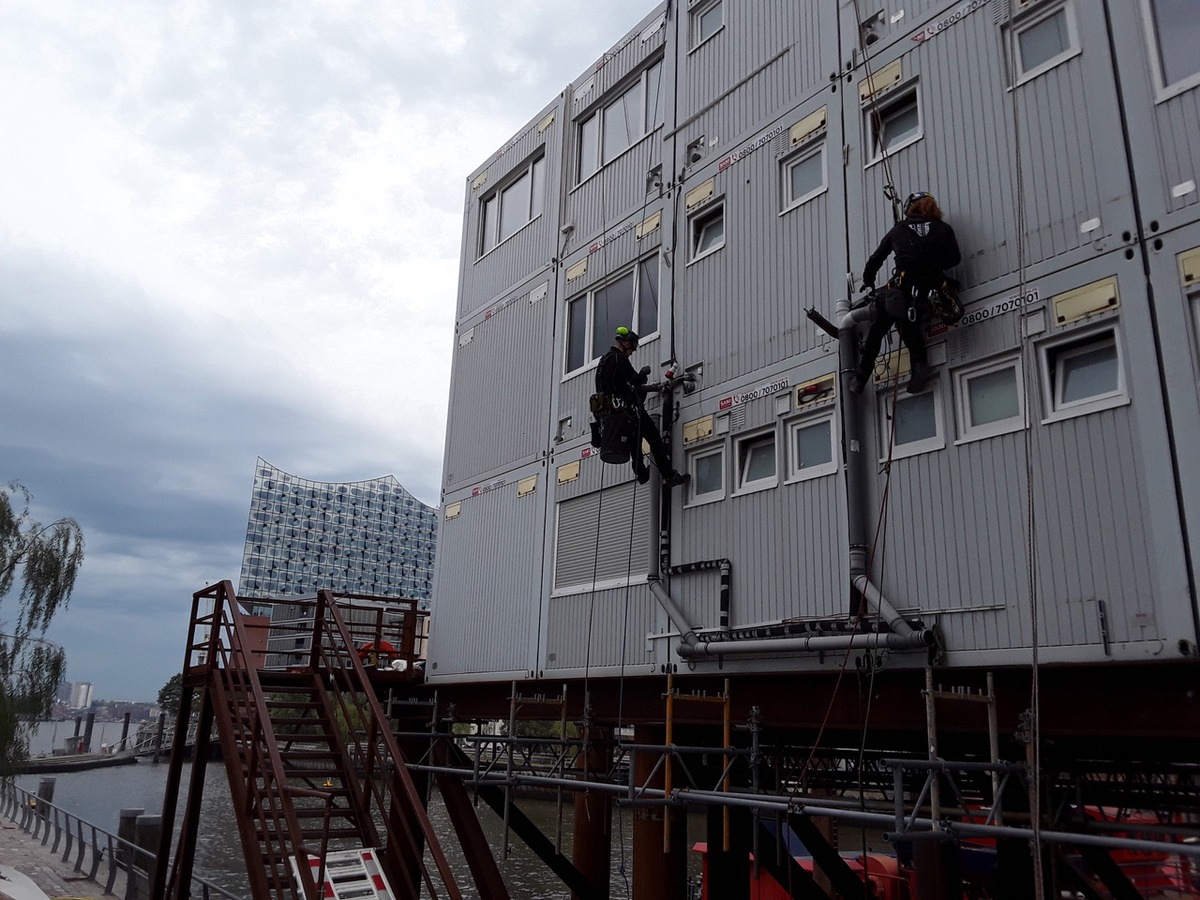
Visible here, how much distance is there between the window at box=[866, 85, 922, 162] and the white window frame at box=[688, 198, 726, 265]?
2.41m

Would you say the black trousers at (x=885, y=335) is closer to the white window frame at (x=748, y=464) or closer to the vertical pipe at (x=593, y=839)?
the white window frame at (x=748, y=464)

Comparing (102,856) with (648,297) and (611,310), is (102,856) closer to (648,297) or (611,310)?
(611,310)

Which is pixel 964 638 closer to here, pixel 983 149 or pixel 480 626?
pixel 983 149

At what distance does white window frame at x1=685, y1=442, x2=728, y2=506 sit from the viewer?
36.6ft

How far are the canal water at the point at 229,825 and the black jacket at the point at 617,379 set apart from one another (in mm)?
5120

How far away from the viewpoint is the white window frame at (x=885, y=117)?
9.82m

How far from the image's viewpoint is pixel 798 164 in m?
11.3

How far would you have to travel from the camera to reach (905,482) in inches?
355

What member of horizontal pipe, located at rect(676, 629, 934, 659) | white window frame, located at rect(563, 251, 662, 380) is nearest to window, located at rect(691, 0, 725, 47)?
white window frame, located at rect(563, 251, 662, 380)

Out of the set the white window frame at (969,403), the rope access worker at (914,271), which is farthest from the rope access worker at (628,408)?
the white window frame at (969,403)

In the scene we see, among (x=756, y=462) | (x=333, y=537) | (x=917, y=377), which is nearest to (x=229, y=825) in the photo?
(x=756, y=462)

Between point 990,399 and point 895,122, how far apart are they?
3600 millimetres

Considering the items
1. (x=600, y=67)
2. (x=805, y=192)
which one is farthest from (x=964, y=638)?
(x=600, y=67)

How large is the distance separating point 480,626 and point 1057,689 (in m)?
9.48
